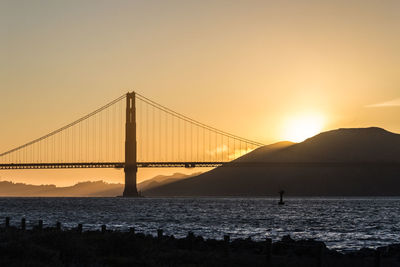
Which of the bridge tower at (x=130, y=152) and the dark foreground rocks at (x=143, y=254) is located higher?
the bridge tower at (x=130, y=152)

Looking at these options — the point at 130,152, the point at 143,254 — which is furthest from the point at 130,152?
the point at 143,254

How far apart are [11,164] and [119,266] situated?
120m

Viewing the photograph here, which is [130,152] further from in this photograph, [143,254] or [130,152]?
[143,254]

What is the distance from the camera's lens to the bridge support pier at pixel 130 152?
153000 millimetres

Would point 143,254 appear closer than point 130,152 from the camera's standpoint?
Yes

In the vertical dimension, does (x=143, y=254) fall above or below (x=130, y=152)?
below

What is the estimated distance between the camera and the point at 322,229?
186 feet

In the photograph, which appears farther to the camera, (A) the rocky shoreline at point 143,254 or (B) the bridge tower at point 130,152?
(B) the bridge tower at point 130,152

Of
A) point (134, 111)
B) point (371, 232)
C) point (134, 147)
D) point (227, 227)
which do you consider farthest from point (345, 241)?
point (134, 111)

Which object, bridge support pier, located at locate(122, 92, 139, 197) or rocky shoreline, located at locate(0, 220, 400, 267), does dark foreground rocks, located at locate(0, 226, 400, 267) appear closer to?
rocky shoreline, located at locate(0, 220, 400, 267)

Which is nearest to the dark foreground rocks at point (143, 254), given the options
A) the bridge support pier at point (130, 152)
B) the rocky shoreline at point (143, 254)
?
the rocky shoreline at point (143, 254)

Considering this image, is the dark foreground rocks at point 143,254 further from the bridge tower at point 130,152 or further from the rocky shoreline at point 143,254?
the bridge tower at point 130,152

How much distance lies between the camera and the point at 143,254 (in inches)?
992

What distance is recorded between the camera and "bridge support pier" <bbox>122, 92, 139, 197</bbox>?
15300cm
